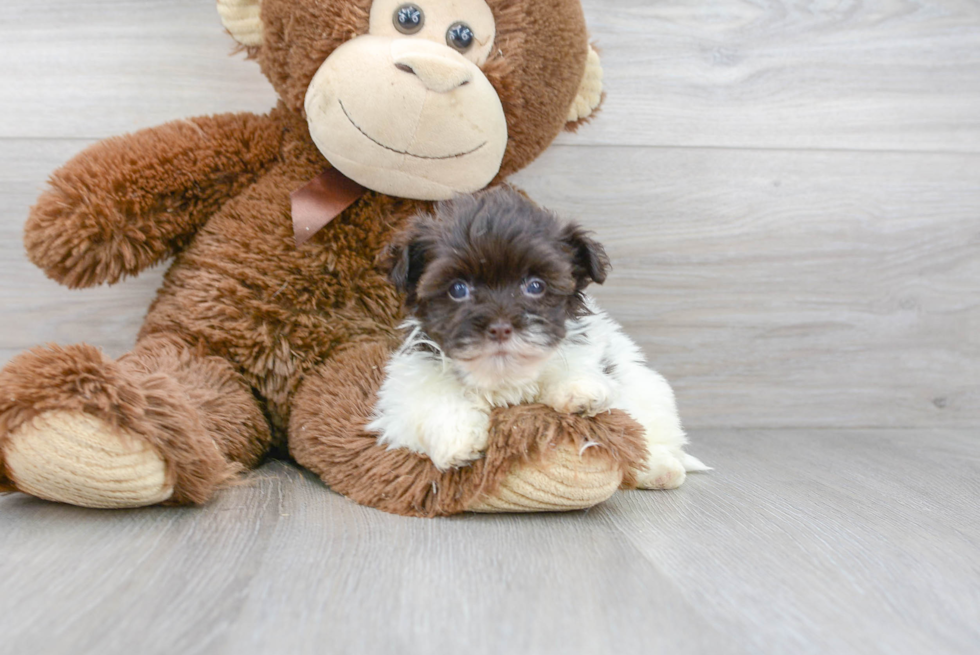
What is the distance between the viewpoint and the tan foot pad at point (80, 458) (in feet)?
3.62

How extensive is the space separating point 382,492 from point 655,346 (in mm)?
1022

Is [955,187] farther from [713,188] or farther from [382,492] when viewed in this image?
[382,492]

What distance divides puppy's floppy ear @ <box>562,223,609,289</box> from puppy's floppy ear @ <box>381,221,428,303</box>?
252 mm

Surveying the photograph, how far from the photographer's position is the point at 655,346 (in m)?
2.03

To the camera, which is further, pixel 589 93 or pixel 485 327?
pixel 589 93

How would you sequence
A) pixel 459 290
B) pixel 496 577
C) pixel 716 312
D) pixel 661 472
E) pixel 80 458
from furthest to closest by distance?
1. pixel 716 312
2. pixel 661 472
3. pixel 459 290
4. pixel 80 458
5. pixel 496 577

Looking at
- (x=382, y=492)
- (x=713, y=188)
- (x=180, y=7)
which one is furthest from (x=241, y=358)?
(x=713, y=188)

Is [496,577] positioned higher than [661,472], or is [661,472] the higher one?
[496,577]

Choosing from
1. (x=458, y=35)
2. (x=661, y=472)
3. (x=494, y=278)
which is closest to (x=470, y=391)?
(x=494, y=278)

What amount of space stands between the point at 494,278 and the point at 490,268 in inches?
0.7

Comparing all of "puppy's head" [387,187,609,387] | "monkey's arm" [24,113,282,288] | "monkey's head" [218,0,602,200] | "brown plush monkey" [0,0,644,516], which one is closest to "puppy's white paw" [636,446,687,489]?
"brown plush monkey" [0,0,644,516]

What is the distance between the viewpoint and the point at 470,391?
1.25 meters

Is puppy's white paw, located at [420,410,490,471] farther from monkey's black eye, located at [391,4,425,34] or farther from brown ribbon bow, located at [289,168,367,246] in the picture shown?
monkey's black eye, located at [391,4,425,34]

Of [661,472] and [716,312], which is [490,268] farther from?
[716,312]
